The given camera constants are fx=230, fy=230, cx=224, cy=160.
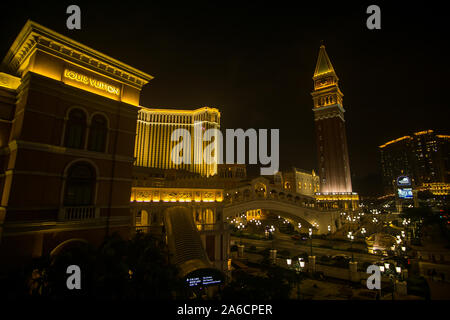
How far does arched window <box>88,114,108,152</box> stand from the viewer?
1199 cm

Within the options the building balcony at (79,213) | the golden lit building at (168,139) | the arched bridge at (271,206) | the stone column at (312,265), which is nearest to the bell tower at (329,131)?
the arched bridge at (271,206)

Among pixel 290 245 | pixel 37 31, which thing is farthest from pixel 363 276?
pixel 37 31

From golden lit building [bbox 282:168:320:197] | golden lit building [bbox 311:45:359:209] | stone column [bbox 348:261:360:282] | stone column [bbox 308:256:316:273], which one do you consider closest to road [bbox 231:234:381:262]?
stone column [bbox 348:261:360:282]

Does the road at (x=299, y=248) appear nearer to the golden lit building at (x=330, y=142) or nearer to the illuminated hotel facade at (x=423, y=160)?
the golden lit building at (x=330, y=142)

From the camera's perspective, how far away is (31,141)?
A: 9961 millimetres

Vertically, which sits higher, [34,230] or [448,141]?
[448,141]

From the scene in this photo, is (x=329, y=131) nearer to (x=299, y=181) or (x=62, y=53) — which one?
(x=299, y=181)

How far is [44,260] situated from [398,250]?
89.2 ft

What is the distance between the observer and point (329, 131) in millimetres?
67562

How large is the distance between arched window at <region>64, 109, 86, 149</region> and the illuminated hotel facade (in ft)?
391

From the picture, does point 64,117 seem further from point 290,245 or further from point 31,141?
point 290,245

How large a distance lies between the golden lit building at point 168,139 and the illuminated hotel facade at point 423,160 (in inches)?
3639

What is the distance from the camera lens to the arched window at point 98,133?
11986mm

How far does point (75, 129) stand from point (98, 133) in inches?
41.7
